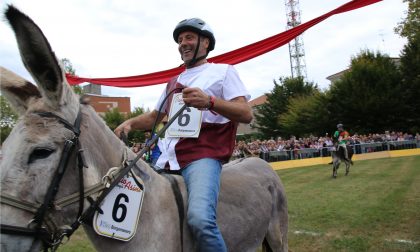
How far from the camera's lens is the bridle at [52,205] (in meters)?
1.59

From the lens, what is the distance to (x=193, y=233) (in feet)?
7.64

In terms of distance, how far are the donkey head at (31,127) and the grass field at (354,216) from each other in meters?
5.28

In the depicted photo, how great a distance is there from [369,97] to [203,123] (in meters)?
41.6

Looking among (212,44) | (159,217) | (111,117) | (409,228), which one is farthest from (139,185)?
(111,117)

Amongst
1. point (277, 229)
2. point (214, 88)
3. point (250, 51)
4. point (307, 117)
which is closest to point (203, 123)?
point (214, 88)

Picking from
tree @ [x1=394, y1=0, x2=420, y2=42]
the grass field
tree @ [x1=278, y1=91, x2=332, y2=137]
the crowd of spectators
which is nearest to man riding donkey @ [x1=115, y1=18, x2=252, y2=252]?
the grass field

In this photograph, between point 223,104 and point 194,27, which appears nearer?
point 223,104

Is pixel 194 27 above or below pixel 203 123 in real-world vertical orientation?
above

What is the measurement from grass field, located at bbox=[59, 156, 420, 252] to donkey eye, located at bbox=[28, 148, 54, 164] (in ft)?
17.4

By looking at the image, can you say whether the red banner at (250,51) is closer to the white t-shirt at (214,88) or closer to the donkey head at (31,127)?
the white t-shirt at (214,88)

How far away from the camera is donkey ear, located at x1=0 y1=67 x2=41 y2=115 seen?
178 cm

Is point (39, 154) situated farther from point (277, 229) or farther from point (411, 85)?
point (411, 85)

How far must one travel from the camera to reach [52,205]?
1695 millimetres

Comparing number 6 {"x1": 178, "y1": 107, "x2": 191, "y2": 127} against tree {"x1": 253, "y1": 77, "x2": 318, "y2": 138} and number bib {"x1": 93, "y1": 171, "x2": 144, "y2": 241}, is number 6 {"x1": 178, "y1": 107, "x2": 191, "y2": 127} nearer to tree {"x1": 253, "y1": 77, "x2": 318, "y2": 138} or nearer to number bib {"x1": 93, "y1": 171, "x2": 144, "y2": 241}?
number bib {"x1": 93, "y1": 171, "x2": 144, "y2": 241}
